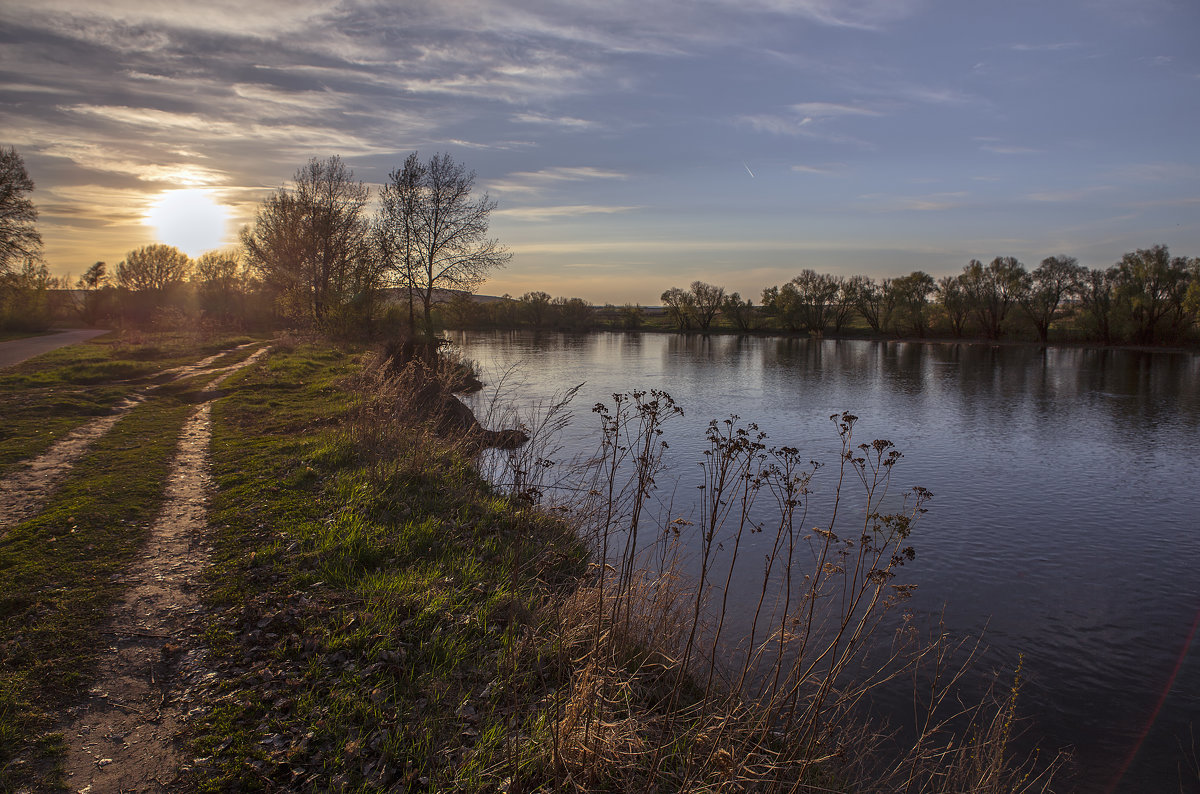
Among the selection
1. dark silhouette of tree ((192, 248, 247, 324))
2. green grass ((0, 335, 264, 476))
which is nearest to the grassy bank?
green grass ((0, 335, 264, 476))

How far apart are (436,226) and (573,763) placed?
102 feet

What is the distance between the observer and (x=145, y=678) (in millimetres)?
4430

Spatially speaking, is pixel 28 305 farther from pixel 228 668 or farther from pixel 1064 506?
pixel 1064 506

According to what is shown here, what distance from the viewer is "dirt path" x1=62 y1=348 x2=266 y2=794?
142 inches

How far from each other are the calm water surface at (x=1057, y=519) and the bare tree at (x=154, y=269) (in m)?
43.9

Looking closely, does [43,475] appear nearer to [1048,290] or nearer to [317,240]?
[317,240]

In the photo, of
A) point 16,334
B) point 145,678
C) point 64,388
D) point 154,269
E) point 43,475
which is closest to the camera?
point 145,678

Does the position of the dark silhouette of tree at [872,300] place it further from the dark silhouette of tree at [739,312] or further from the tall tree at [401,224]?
the tall tree at [401,224]

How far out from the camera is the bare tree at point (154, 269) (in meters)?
56.4

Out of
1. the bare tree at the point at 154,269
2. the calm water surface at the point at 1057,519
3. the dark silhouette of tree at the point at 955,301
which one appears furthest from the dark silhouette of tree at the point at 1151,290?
the bare tree at the point at 154,269

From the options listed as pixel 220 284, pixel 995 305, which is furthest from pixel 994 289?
pixel 220 284

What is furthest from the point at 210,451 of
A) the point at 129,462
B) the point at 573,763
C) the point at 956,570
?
the point at 956,570

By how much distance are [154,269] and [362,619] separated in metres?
67.4

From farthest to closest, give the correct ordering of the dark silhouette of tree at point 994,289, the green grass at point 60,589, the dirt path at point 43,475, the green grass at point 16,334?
the dark silhouette of tree at point 994,289, the green grass at point 16,334, the dirt path at point 43,475, the green grass at point 60,589
